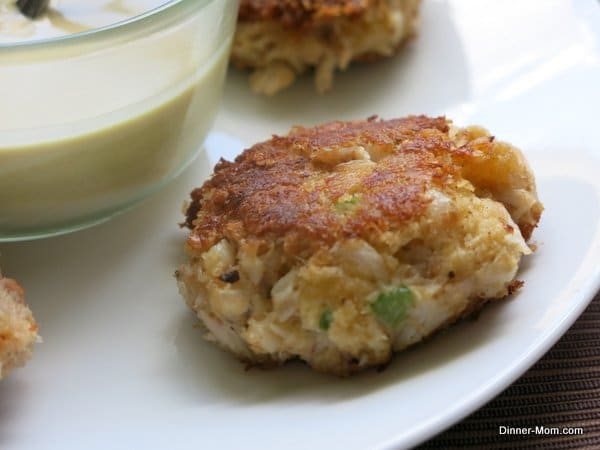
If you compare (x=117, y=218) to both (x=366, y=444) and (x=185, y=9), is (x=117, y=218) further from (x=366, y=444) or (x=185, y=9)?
(x=366, y=444)

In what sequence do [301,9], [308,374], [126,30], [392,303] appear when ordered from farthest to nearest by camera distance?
[301,9]
[126,30]
[308,374]
[392,303]

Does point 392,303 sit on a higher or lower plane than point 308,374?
higher

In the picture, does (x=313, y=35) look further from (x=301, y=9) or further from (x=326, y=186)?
(x=326, y=186)

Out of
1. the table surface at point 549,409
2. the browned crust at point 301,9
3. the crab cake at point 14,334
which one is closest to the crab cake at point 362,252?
the table surface at point 549,409

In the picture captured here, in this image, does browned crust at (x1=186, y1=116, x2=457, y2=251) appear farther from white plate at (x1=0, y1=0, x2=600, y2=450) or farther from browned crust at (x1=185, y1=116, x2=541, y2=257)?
white plate at (x1=0, y1=0, x2=600, y2=450)

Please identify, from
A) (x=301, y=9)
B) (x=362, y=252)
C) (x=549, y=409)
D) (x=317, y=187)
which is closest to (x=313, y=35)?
(x=301, y=9)

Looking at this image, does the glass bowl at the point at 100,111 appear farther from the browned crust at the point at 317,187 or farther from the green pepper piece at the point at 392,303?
the green pepper piece at the point at 392,303
